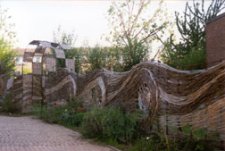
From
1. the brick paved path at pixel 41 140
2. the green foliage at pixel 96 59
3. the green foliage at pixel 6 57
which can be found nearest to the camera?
the brick paved path at pixel 41 140

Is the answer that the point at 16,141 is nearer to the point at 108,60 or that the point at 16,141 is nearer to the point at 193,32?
the point at 193,32

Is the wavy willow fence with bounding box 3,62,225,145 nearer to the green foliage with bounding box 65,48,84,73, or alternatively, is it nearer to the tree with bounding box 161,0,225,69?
the tree with bounding box 161,0,225,69

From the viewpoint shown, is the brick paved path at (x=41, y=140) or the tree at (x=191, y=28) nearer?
the brick paved path at (x=41, y=140)

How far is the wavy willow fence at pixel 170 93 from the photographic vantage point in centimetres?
762

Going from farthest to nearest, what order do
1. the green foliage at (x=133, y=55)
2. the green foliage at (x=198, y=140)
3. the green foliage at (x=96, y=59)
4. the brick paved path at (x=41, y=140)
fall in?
the green foliage at (x=96, y=59) → the green foliage at (x=133, y=55) → the brick paved path at (x=41, y=140) → the green foliage at (x=198, y=140)

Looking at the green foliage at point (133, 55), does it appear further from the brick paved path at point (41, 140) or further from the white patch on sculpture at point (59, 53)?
the brick paved path at point (41, 140)

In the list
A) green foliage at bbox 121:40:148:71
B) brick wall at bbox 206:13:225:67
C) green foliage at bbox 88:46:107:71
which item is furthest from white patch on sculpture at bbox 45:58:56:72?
brick wall at bbox 206:13:225:67

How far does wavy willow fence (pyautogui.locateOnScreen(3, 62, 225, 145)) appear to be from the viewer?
762 cm

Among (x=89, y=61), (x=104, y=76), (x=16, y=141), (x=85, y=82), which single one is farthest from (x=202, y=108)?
(x=89, y=61)

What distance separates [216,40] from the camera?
14398 mm

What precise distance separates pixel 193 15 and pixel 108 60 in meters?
6.66

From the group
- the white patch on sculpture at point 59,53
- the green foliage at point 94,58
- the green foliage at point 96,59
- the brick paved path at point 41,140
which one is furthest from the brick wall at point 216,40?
the green foliage at point 96,59

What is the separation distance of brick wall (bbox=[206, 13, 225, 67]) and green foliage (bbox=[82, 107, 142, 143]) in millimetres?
5069

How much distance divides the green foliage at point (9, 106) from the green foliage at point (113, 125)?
34.3ft
